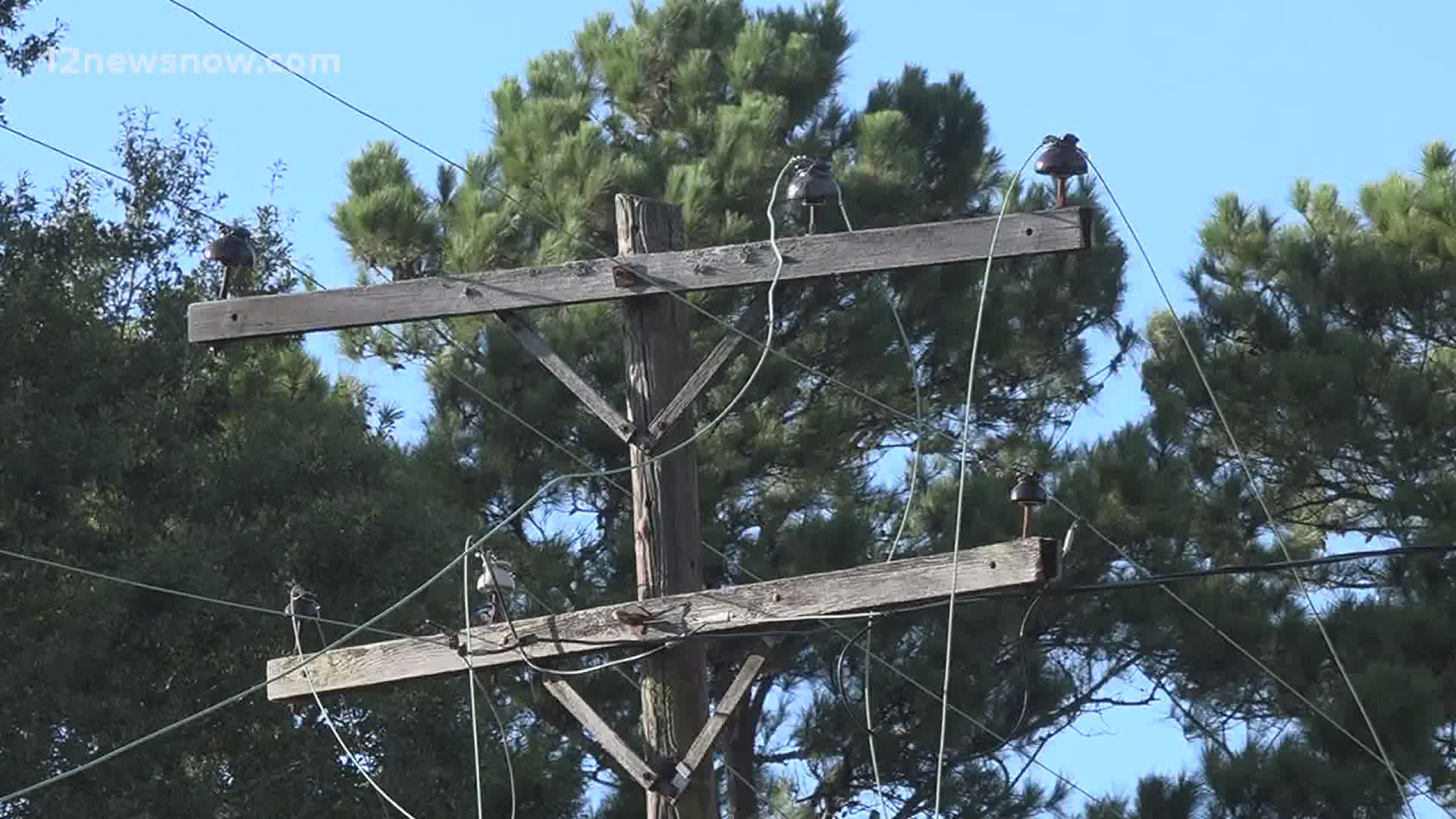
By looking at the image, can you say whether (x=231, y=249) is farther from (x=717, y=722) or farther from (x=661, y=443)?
(x=717, y=722)

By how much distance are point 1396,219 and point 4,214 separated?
1026cm

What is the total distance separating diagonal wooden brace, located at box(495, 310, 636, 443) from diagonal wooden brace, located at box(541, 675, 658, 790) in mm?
879

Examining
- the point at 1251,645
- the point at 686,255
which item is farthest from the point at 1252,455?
the point at 686,255

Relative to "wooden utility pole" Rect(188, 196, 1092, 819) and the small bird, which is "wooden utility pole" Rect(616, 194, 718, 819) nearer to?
"wooden utility pole" Rect(188, 196, 1092, 819)

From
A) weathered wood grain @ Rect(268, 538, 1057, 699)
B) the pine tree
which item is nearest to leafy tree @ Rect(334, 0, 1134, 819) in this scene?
the pine tree

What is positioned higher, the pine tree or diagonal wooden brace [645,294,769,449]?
the pine tree

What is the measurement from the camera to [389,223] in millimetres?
21281

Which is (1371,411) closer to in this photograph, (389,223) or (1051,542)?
(389,223)

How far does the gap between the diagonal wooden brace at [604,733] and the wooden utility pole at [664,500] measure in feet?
0.22

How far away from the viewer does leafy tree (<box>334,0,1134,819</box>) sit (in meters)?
19.0

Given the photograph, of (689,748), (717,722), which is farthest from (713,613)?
(689,748)

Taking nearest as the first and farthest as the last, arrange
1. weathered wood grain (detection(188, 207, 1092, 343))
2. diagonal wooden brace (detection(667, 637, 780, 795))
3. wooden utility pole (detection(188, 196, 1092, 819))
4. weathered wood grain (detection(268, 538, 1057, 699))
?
weathered wood grain (detection(268, 538, 1057, 699)) → weathered wood grain (detection(188, 207, 1092, 343)) → wooden utility pole (detection(188, 196, 1092, 819)) → diagonal wooden brace (detection(667, 637, 780, 795))

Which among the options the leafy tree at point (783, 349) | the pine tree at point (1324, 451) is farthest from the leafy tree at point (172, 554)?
the pine tree at point (1324, 451)

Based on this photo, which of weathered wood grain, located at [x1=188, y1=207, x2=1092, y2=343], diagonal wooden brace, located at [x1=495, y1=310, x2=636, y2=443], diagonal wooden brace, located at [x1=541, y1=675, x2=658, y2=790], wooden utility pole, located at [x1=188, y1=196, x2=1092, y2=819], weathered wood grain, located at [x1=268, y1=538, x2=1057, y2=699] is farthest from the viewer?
diagonal wooden brace, located at [x1=495, y1=310, x2=636, y2=443]
